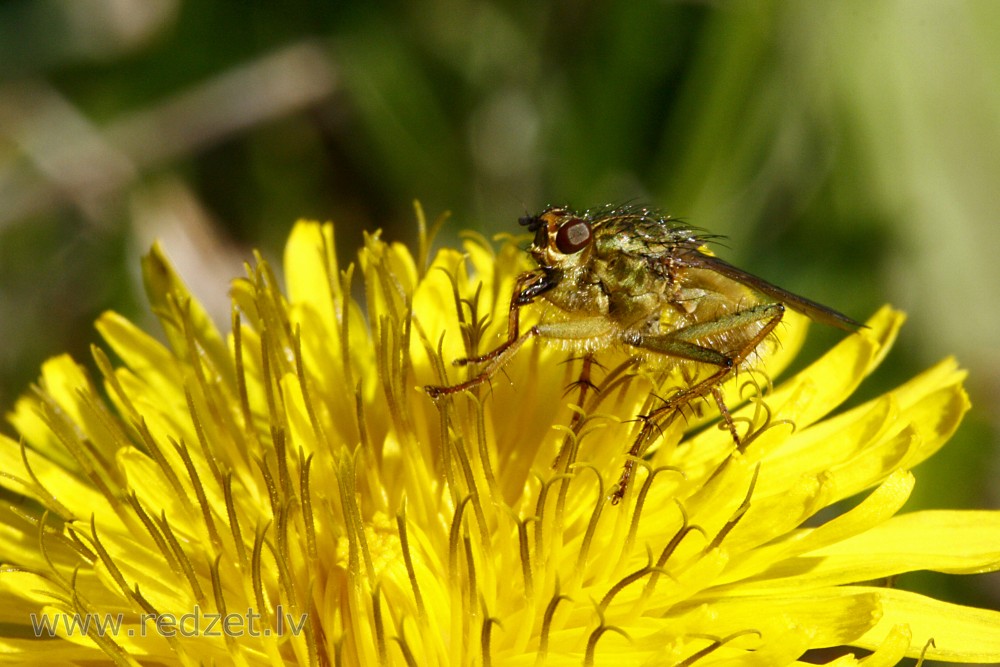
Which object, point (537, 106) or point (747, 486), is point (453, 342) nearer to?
point (747, 486)

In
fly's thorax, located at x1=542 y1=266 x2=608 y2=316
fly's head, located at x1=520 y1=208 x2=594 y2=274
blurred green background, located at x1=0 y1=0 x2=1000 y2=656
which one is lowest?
fly's thorax, located at x1=542 y1=266 x2=608 y2=316

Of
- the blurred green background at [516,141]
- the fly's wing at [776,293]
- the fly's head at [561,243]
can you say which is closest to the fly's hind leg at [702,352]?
the fly's wing at [776,293]

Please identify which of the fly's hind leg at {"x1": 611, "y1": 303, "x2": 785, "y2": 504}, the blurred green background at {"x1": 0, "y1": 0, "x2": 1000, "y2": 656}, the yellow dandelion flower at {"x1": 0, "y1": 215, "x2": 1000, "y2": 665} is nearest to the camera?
the yellow dandelion flower at {"x1": 0, "y1": 215, "x2": 1000, "y2": 665}

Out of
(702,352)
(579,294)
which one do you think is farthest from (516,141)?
(702,352)

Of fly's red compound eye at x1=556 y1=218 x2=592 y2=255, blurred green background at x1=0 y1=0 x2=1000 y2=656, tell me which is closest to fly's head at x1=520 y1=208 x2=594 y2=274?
fly's red compound eye at x1=556 y1=218 x2=592 y2=255

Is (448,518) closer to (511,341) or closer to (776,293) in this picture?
(511,341)

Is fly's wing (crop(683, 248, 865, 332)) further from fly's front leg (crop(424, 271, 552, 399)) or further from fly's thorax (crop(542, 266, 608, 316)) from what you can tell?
fly's front leg (crop(424, 271, 552, 399))
